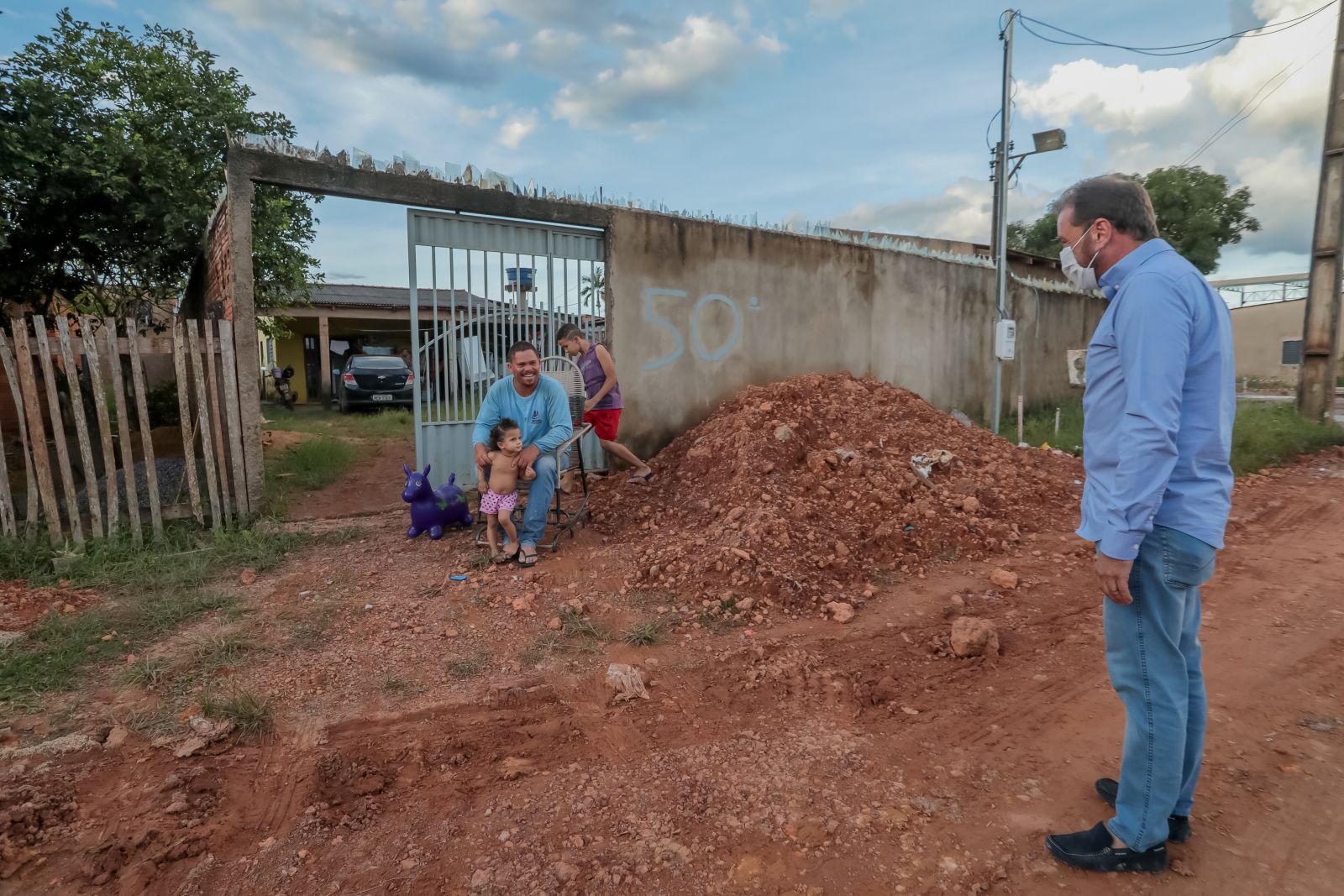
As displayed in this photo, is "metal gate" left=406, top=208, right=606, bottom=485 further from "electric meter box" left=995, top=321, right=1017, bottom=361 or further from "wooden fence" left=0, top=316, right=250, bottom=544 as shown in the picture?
"electric meter box" left=995, top=321, right=1017, bottom=361

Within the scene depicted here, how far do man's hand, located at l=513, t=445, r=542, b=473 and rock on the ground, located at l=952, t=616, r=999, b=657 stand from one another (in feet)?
9.16

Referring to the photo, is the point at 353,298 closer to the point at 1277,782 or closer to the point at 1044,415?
the point at 1044,415

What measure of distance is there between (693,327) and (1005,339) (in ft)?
13.7

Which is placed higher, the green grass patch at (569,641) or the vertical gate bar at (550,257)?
the vertical gate bar at (550,257)

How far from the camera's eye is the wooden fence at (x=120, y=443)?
4820 millimetres

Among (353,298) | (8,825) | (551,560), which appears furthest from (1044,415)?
(353,298)

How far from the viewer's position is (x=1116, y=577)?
78.0 inches

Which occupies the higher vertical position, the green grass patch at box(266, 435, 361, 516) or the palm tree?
the palm tree

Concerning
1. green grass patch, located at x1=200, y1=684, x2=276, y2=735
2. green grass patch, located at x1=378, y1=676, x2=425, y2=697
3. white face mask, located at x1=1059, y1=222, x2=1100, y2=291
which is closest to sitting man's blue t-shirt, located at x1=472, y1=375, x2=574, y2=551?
green grass patch, located at x1=378, y1=676, x2=425, y2=697

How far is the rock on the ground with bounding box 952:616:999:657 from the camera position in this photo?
3.49 meters

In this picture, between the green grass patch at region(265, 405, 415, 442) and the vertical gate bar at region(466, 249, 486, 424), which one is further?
the green grass patch at region(265, 405, 415, 442)

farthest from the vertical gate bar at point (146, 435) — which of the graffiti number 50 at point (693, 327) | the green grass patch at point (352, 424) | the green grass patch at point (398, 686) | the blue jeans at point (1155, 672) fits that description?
the blue jeans at point (1155, 672)

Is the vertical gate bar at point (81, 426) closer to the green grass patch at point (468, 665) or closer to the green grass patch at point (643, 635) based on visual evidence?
the green grass patch at point (468, 665)

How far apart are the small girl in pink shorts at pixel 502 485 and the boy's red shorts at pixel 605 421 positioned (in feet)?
5.20
